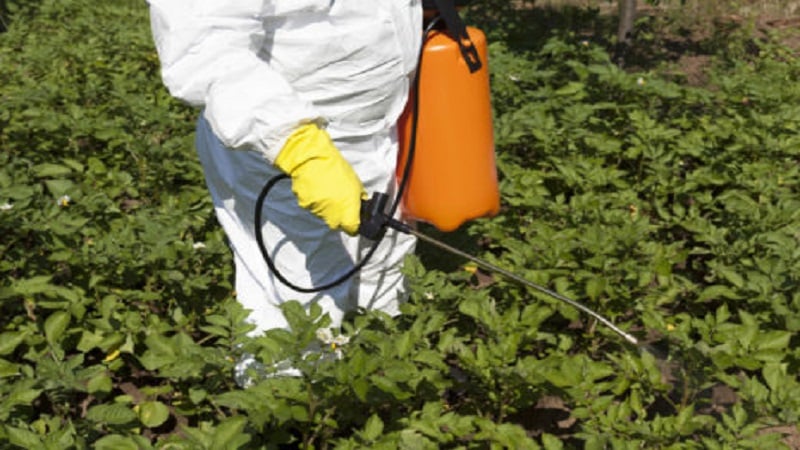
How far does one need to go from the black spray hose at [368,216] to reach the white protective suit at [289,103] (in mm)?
38

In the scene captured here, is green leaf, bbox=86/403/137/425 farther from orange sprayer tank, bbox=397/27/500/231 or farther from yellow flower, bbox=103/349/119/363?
orange sprayer tank, bbox=397/27/500/231

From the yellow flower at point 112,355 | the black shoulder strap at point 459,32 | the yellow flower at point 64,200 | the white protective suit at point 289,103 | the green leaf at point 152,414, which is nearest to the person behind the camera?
the white protective suit at point 289,103

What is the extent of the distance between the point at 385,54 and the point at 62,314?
104 cm

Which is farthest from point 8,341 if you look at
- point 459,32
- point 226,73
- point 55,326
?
point 459,32

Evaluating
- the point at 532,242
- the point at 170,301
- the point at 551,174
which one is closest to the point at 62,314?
the point at 170,301

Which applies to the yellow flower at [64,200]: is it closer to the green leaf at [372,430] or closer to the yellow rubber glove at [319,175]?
the yellow rubber glove at [319,175]

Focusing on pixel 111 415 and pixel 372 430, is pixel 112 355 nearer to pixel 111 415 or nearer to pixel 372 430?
pixel 111 415

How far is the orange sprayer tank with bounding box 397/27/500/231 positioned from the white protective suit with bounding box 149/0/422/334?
0.22ft

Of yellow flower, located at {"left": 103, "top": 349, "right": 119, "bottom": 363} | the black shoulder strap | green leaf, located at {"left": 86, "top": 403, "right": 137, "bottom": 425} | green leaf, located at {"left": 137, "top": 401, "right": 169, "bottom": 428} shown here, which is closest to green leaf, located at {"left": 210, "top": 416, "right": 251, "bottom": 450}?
green leaf, located at {"left": 86, "top": 403, "right": 137, "bottom": 425}

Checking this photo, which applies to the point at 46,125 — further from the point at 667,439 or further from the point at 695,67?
the point at 695,67

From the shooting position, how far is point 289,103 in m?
1.66

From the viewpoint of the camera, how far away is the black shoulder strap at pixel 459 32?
2.00 metres

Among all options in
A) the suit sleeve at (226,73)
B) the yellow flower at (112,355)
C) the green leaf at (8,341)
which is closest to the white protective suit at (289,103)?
the suit sleeve at (226,73)

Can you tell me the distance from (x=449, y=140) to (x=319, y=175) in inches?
20.9
